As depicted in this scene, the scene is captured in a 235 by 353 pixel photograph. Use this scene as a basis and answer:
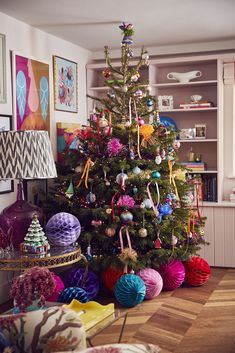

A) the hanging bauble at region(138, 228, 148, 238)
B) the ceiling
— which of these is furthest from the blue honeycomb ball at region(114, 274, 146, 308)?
the ceiling

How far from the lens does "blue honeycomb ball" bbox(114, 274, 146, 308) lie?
13.5 feet

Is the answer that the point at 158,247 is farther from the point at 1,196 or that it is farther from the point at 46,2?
the point at 46,2

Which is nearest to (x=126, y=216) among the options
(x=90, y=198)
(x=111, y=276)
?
(x=90, y=198)

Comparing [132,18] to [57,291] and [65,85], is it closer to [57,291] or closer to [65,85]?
[65,85]

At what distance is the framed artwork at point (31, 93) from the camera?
178 inches

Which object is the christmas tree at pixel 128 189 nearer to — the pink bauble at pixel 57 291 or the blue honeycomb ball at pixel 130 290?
the blue honeycomb ball at pixel 130 290

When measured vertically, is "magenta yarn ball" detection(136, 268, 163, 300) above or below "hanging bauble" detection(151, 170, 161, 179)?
below

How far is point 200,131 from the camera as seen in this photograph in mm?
5781

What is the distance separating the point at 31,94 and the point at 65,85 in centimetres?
73

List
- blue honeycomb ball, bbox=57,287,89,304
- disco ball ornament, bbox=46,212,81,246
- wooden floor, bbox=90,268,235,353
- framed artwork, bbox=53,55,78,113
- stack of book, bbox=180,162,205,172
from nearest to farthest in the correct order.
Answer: wooden floor, bbox=90,268,235,353, blue honeycomb ball, bbox=57,287,89,304, disco ball ornament, bbox=46,212,81,246, framed artwork, bbox=53,55,78,113, stack of book, bbox=180,162,205,172

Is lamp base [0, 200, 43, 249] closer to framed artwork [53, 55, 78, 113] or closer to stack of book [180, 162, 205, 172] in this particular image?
framed artwork [53, 55, 78, 113]

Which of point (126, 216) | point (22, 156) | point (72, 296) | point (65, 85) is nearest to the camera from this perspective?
point (22, 156)

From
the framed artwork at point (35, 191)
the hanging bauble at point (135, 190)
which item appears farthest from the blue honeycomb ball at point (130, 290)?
the framed artwork at point (35, 191)

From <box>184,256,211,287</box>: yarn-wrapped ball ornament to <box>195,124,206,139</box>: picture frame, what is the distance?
151cm
